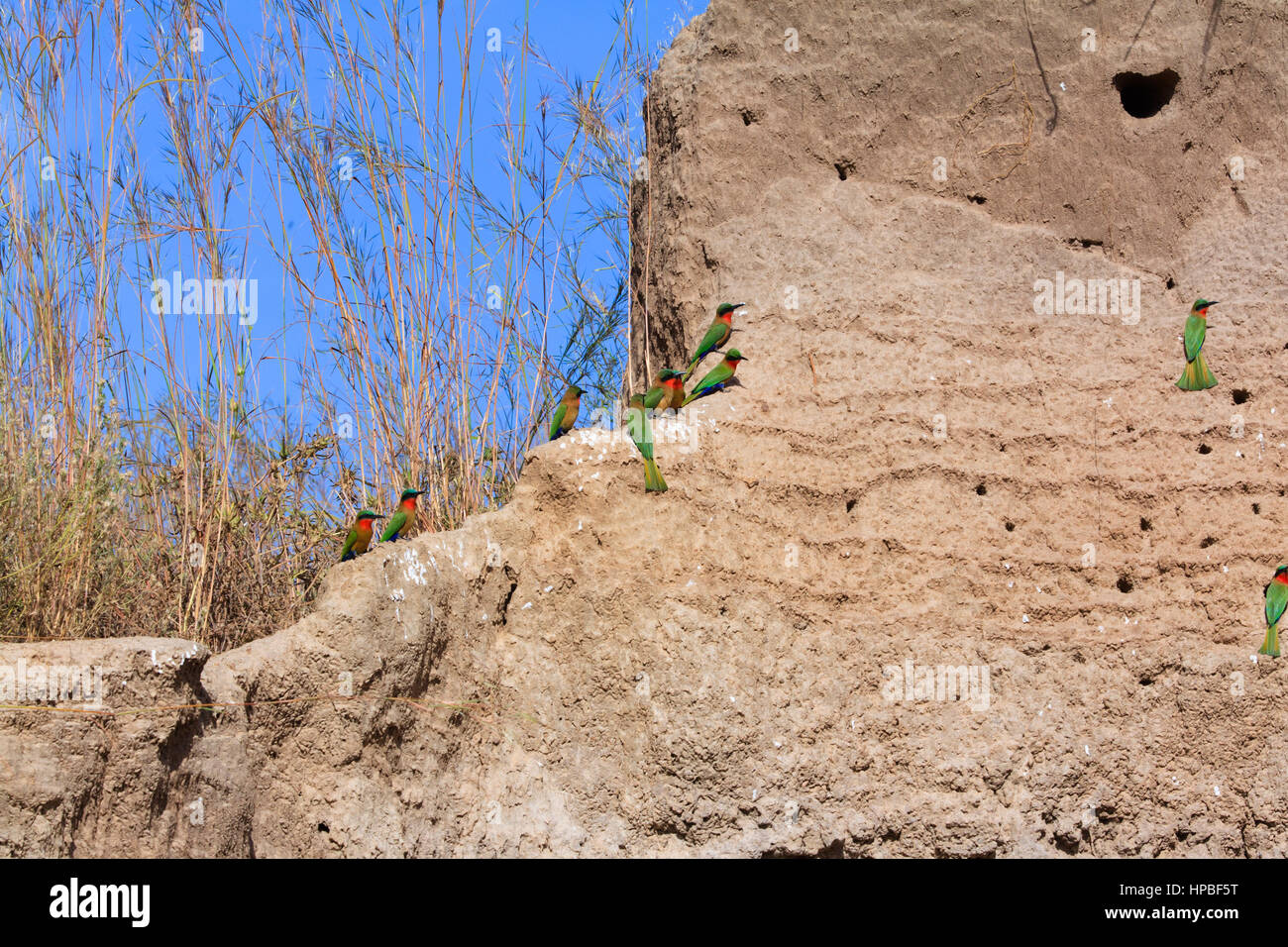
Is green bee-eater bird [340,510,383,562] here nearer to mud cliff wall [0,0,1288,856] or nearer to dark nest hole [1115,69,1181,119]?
mud cliff wall [0,0,1288,856]

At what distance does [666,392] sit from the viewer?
4.40m

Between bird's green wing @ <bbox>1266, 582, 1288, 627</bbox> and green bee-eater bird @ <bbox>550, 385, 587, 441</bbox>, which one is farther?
green bee-eater bird @ <bbox>550, 385, 587, 441</bbox>

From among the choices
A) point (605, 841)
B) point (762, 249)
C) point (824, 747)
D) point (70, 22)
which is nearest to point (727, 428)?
point (762, 249)

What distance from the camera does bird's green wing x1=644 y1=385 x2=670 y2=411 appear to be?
4402 millimetres

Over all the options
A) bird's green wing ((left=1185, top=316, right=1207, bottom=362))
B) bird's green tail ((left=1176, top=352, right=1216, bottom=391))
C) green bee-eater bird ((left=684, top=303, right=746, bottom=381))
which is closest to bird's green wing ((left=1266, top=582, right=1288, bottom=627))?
bird's green tail ((left=1176, top=352, right=1216, bottom=391))

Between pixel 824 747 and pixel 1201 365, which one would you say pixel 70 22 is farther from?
pixel 1201 365

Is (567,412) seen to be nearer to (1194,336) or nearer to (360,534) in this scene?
(360,534)

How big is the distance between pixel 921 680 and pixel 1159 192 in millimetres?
1985

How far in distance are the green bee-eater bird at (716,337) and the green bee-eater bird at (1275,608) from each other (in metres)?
1.88

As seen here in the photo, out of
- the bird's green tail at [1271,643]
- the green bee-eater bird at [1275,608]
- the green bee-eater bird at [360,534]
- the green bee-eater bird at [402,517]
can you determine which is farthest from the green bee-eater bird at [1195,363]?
the green bee-eater bird at [360,534]

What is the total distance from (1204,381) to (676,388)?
1.73 meters

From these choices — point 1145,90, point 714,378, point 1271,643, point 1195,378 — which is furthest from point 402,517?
point 1145,90

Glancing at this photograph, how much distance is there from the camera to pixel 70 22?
4559 mm

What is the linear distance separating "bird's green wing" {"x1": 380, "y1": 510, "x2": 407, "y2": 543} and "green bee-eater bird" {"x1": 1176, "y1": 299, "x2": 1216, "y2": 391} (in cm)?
256
